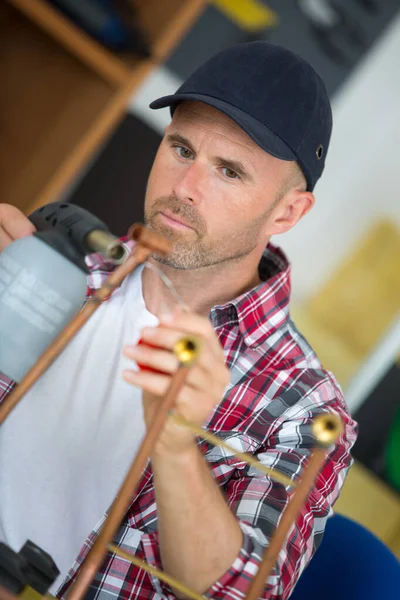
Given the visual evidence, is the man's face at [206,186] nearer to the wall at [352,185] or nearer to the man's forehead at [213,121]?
the man's forehead at [213,121]

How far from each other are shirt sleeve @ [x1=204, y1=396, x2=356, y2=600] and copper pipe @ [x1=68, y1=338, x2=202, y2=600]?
0.91 ft

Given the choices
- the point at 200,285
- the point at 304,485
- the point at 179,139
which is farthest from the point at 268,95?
the point at 304,485

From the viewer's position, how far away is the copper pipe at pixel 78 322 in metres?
0.64

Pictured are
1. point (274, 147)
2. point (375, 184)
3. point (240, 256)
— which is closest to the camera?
point (274, 147)

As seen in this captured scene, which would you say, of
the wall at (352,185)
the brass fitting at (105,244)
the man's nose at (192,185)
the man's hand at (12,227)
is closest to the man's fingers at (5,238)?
the man's hand at (12,227)

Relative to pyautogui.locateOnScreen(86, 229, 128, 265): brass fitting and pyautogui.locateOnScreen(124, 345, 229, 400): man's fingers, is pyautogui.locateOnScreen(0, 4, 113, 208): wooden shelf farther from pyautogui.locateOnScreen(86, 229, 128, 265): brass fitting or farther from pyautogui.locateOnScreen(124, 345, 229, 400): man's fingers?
pyautogui.locateOnScreen(124, 345, 229, 400): man's fingers

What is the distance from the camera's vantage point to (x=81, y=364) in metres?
1.20

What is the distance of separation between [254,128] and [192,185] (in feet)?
0.42

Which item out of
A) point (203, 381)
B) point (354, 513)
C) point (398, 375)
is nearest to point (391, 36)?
point (398, 375)

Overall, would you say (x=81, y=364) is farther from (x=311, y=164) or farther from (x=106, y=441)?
(x=311, y=164)

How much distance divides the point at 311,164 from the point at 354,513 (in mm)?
1499

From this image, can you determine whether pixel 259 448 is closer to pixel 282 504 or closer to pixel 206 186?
pixel 282 504

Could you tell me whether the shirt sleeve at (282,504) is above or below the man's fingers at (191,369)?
below

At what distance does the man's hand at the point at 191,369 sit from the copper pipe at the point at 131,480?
50 millimetres
